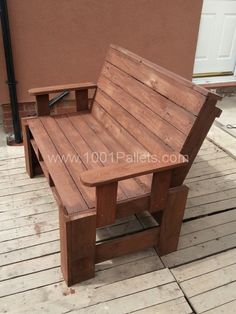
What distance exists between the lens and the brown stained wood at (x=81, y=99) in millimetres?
2944

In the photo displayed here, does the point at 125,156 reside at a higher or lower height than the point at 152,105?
lower

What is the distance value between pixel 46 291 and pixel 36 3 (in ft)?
9.07

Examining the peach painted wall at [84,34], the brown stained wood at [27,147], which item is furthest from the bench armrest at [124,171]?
the peach painted wall at [84,34]

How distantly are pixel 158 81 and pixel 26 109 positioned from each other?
2.12m

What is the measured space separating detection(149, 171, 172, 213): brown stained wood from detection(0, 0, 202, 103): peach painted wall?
2336 millimetres

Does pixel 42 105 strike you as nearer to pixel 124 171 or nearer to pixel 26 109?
pixel 26 109

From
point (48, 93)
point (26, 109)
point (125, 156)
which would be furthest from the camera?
point (26, 109)

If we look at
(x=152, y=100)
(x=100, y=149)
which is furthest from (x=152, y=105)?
(x=100, y=149)

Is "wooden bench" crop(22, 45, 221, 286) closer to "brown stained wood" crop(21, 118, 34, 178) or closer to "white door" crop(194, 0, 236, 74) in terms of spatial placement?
"brown stained wood" crop(21, 118, 34, 178)

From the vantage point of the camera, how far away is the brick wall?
3.74m

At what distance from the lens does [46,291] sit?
1945 millimetres

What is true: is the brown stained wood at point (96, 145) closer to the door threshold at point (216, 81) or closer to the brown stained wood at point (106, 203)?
the brown stained wood at point (106, 203)

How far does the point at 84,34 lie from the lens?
11.9 feet

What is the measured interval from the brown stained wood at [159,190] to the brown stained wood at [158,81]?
0.40 m
